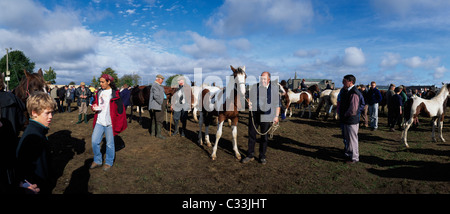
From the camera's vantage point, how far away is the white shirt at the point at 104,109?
4.77m

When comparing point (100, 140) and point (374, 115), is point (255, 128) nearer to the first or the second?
point (100, 140)

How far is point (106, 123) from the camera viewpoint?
15.6 ft

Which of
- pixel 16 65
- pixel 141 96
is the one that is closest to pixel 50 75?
pixel 16 65

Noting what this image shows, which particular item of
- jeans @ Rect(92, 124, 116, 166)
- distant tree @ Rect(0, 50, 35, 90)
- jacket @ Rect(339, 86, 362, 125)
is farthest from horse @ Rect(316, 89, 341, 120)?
distant tree @ Rect(0, 50, 35, 90)

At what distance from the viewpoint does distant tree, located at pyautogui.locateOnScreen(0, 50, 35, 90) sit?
1921 inches

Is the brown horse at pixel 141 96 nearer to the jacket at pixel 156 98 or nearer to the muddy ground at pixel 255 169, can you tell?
the muddy ground at pixel 255 169

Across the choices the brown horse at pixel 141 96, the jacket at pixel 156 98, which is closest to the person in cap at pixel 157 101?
the jacket at pixel 156 98

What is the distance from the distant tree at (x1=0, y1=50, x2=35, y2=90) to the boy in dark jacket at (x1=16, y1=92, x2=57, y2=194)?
62655 millimetres

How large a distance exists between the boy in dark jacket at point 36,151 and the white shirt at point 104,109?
2.76 meters

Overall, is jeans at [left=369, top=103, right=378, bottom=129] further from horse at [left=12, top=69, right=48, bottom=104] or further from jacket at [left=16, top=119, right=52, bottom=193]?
horse at [left=12, top=69, right=48, bottom=104]
